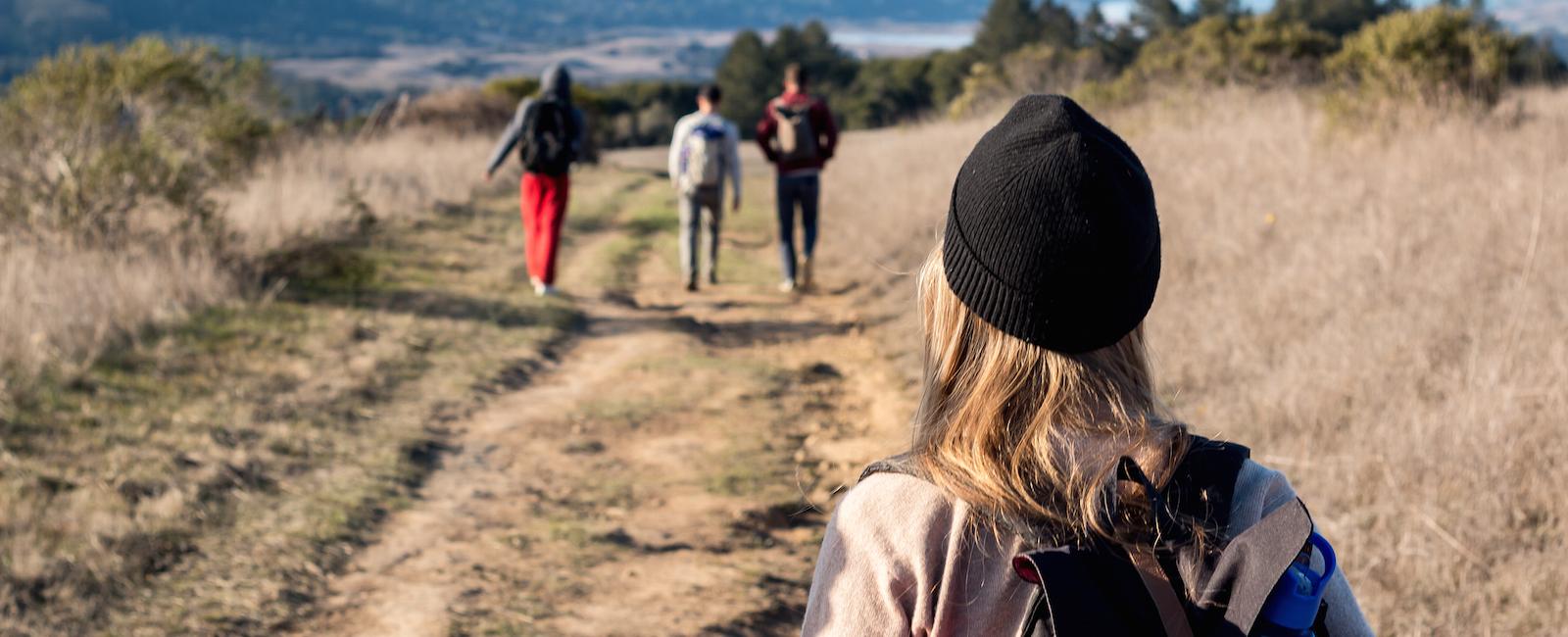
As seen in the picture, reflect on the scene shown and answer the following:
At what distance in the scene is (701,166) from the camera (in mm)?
10484

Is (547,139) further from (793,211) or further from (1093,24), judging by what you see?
(1093,24)

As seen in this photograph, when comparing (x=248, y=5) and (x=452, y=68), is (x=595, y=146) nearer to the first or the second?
(x=452, y=68)

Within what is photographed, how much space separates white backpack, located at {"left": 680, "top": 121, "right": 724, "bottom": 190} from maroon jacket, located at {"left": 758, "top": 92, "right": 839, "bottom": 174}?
1.22 ft

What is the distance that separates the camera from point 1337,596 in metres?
1.57

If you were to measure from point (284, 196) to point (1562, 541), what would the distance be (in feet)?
32.9

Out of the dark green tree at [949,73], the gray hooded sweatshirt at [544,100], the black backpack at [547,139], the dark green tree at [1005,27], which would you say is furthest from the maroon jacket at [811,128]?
the dark green tree at [1005,27]

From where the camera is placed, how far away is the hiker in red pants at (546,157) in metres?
10.0

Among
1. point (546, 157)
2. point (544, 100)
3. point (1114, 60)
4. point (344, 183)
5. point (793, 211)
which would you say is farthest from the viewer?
point (1114, 60)

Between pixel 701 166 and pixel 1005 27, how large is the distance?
122ft

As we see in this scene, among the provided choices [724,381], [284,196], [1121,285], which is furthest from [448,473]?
[284,196]

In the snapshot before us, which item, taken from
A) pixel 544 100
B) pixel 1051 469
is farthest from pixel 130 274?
pixel 1051 469

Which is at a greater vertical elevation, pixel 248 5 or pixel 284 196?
pixel 248 5

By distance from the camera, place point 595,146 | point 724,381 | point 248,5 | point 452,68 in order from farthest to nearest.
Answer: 1. point 248,5
2. point 452,68
3. point 595,146
4. point 724,381

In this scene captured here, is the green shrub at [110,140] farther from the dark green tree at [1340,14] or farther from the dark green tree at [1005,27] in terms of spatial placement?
the dark green tree at [1005,27]
